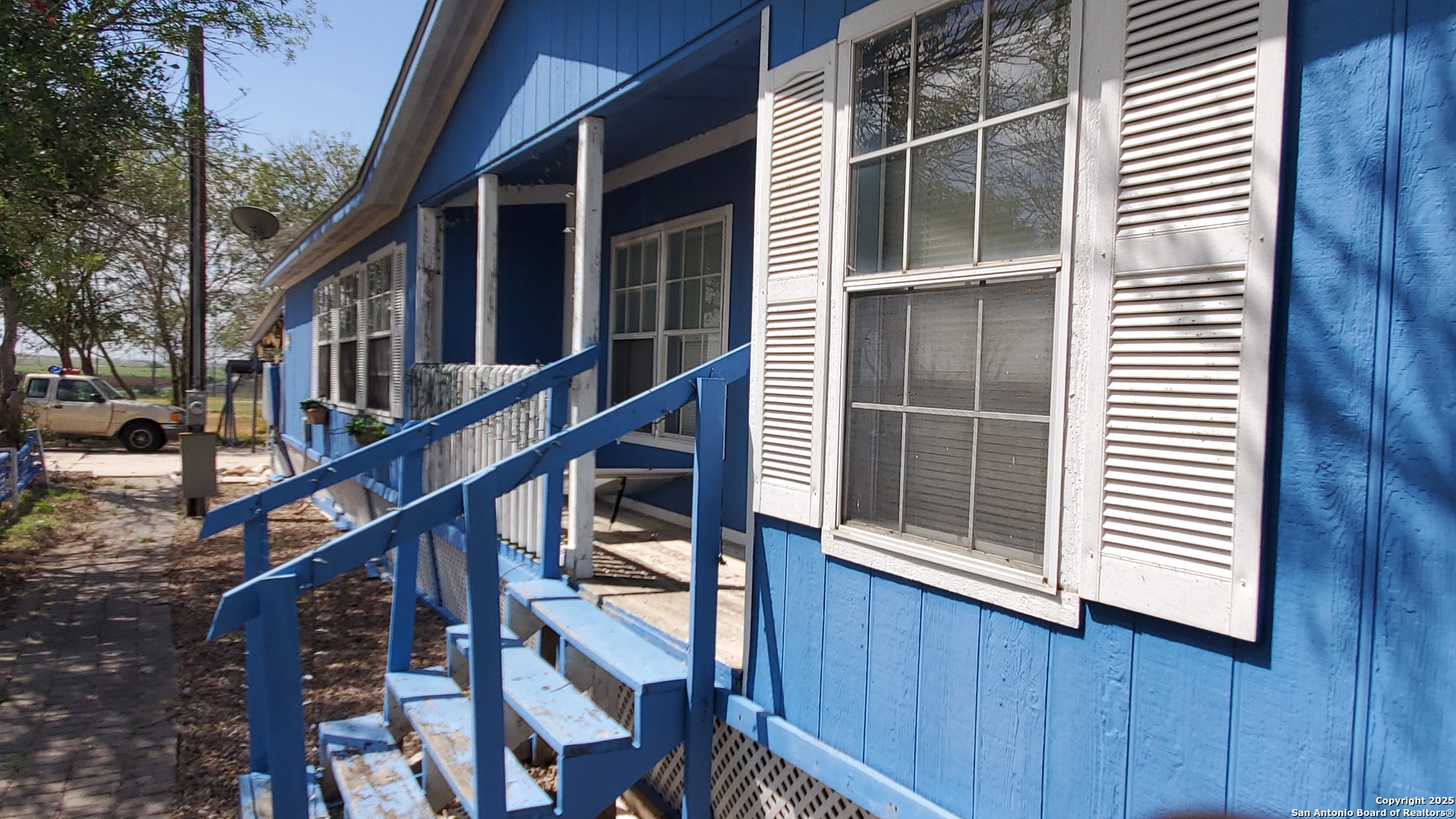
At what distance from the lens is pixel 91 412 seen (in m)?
19.2

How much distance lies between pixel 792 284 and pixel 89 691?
450 centimetres

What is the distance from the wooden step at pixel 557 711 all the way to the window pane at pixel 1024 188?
73.0 inches

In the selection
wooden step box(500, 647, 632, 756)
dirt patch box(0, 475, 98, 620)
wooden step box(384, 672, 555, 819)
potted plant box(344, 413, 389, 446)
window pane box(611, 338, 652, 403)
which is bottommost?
dirt patch box(0, 475, 98, 620)

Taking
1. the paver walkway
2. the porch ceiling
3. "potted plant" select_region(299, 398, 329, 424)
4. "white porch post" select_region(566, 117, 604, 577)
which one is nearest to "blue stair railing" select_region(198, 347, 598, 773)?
"white porch post" select_region(566, 117, 604, 577)

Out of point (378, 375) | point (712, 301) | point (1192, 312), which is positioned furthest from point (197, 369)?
point (1192, 312)

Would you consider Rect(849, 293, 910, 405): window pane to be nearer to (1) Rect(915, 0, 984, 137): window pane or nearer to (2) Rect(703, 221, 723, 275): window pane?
(1) Rect(915, 0, 984, 137): window pane

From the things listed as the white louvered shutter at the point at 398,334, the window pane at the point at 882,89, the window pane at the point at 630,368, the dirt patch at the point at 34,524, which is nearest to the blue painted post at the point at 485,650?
the window pane at the point at 882,89

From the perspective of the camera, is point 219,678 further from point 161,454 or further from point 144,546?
point 161,454

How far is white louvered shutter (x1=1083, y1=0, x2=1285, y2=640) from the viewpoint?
Result: 178cm

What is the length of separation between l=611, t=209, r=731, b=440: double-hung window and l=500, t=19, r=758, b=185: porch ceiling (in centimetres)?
53

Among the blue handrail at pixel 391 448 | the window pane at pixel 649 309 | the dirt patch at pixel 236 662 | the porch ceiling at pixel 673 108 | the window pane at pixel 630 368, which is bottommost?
the dirt patch at pixel 236 662

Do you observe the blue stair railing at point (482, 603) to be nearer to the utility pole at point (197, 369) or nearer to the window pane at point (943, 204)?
the window pane at point (943, 204)

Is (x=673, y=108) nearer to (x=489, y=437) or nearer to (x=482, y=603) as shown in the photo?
(x=489, y=437)

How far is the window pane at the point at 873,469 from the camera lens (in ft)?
8.74
